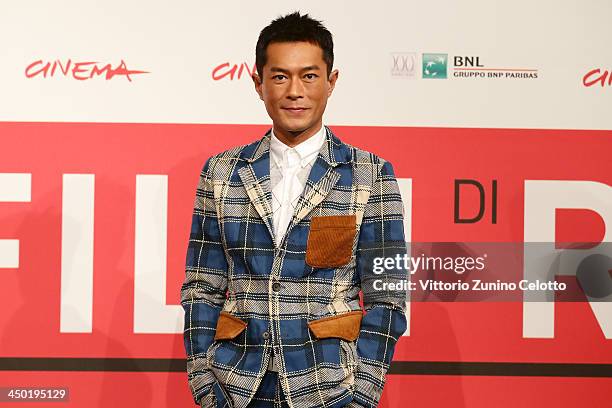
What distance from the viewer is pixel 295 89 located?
1749 millimetres

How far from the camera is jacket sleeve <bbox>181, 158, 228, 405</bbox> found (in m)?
1.75

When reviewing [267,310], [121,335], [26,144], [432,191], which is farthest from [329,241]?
[26,144]

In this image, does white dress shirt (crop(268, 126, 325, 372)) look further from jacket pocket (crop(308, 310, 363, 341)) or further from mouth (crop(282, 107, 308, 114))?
jacket pocket (crop(308, 310, 363, 341))

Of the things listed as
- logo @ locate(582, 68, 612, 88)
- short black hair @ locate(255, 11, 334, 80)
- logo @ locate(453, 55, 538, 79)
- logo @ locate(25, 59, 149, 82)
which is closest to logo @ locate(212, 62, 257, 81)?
logo @ locate(25, 59, 149, 82)

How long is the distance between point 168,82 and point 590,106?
4.45 feet

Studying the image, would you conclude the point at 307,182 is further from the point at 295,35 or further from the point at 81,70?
the point at 81,70

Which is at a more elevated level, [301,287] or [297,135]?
[297,135]

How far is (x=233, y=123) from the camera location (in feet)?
8.71

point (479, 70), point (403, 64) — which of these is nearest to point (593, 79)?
point (479, 70)

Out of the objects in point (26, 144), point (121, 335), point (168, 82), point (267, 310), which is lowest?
point (121, 335)

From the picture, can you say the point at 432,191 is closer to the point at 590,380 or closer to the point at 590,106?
the point at 590,106

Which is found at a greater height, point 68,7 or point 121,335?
point 68,7

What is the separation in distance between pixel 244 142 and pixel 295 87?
3.04ft

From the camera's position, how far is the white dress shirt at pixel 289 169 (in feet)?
5.75
